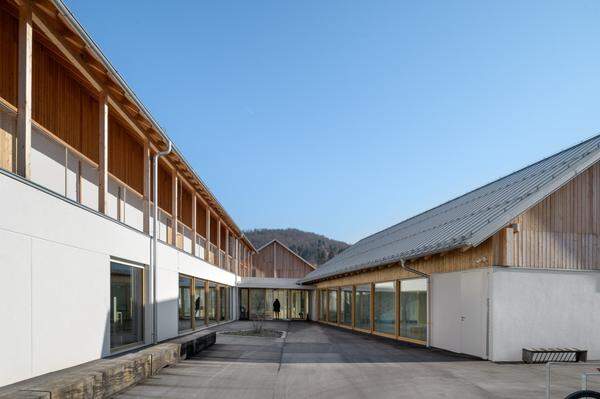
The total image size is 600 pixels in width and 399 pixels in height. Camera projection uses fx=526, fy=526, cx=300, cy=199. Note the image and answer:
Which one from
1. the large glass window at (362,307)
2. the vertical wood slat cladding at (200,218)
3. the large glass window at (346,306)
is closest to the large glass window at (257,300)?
the large glass window at (346,306)

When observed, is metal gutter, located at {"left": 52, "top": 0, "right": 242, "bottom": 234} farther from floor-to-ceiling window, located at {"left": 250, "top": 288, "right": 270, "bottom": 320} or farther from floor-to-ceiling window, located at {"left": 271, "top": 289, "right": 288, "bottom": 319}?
floor-to-ceiling window, located at {"left": 271, "top": 289, "right": 288, "bottom": 319}

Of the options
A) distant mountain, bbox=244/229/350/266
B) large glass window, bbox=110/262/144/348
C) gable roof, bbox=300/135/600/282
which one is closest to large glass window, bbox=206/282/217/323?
gable roof, bbox=300/135/600/282

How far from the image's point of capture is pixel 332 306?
105 feet

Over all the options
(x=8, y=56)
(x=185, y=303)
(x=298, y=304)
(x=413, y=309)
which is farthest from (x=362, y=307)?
(x=8, y=56)

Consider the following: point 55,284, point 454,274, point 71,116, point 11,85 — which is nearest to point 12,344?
point 55,284

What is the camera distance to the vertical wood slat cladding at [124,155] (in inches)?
570

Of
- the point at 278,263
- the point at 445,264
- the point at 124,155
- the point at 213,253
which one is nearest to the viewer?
the point at 124,155

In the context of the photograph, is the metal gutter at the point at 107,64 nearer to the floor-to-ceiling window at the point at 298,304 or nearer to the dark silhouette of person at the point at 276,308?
the dark silhouette of person at the point at 276,308

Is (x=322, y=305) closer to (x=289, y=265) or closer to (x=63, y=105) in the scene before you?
(x=289, y=265)

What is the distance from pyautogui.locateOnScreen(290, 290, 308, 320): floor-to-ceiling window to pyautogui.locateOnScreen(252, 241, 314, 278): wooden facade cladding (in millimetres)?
7339

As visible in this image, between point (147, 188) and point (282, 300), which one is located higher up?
point (147, 188)

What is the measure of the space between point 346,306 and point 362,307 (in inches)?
144

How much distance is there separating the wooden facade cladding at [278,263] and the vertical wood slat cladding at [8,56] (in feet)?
125

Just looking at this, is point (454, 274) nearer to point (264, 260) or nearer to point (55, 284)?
point (55, 284)
